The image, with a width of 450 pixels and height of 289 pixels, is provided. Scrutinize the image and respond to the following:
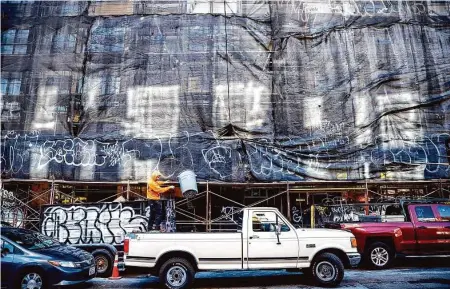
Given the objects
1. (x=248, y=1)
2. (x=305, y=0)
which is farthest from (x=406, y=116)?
(x=248, y=1)

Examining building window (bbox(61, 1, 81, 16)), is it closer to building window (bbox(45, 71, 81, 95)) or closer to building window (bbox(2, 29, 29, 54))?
building window (bbox(2, 29, 29, 54))

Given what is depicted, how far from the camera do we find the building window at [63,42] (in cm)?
1480

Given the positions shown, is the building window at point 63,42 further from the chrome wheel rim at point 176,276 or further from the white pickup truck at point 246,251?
the chrome wheel rim at point 176,276

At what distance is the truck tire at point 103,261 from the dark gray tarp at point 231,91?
416cm

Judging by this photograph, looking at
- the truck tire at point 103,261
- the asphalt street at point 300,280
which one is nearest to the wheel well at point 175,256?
the asphalt street at point 300,280

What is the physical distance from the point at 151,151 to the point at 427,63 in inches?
447

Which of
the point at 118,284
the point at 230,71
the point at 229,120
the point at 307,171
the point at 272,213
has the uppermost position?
the point at 230,71

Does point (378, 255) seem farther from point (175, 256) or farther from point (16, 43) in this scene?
point (16, 43)

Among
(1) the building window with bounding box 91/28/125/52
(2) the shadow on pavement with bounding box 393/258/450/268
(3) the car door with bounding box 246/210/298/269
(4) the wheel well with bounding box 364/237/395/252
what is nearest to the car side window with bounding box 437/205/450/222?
(2) the shadow on pavement with bounding box 393/258/450/268

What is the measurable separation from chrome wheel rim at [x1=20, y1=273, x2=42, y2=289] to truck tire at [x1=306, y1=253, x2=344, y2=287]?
5.33 meters

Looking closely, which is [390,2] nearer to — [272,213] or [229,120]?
[229,120]

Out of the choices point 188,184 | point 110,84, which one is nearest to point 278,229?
point 188,184

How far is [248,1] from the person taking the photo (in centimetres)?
1575

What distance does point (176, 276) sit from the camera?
7.10 meters
